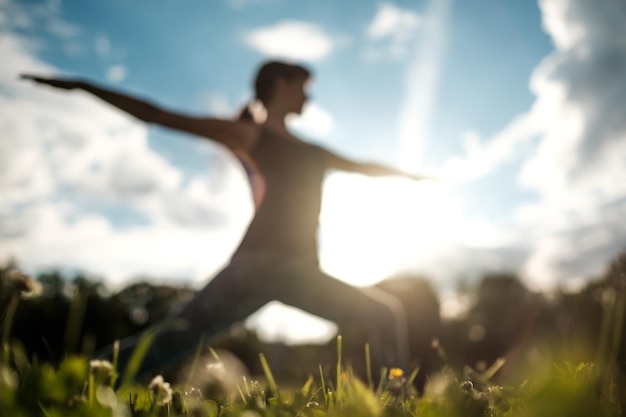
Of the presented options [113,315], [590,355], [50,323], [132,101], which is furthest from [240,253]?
[113,315]

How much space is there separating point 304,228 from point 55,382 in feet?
9.30

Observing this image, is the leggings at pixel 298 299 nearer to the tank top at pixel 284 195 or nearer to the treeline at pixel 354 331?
the tank top at pixel 284 195

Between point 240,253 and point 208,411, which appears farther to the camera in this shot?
point 240,253

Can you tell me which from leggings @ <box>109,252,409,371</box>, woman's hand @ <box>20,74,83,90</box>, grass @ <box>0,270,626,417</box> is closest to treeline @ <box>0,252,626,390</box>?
leggings @ <box>109,252,409,371</box>

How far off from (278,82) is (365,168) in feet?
3.84

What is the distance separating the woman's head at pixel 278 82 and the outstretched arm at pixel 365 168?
76 cm

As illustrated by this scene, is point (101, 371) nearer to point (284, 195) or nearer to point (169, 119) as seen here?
point (169, 119)

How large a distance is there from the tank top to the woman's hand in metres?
1.34

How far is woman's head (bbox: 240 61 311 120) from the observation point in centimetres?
472

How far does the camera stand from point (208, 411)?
1.41m

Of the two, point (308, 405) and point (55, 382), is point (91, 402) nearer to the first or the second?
point (55, 382)

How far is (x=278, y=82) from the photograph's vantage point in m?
4.72

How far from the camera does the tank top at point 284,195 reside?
12.2 ft

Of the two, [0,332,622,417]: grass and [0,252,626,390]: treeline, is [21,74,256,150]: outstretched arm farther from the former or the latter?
[0,252,626,390]: treeline
